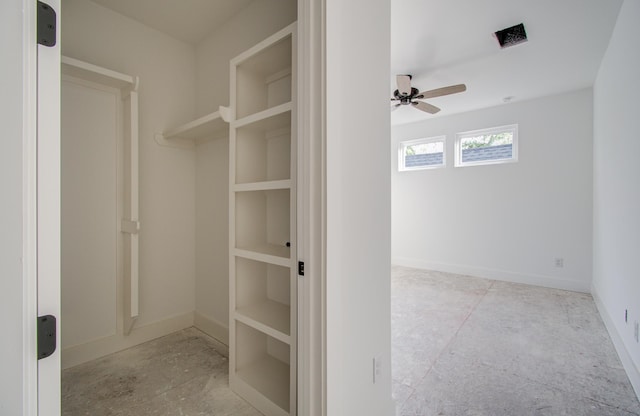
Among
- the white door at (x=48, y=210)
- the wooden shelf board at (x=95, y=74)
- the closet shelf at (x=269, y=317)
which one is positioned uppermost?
the wooden shelf board at (x=95, y=74)

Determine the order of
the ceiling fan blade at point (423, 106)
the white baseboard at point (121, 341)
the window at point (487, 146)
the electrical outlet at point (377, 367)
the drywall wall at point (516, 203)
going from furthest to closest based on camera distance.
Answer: the window at point (487, 146)
the drywall wall at point (516, 203)
the ceiling fan blade at point (423, 106)
the white baseboard at point (121, 341)
the electrical outlet at point (377, 367)

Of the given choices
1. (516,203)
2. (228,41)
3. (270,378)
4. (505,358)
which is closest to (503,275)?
(516,203)

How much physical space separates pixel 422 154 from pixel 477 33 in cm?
294

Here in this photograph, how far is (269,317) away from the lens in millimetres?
1604

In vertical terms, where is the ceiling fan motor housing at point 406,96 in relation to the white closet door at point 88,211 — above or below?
above

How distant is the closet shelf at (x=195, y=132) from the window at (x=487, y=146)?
161 inches

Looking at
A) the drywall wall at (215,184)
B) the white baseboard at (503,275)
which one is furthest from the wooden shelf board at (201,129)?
the white baseboard at (503,275)

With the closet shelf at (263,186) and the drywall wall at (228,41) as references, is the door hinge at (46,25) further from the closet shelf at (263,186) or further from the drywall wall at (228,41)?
the drywall wall at (228,41)

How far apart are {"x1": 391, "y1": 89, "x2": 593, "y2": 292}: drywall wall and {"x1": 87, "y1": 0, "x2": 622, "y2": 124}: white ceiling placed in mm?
626

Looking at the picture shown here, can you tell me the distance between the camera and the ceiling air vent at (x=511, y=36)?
7.63 ft

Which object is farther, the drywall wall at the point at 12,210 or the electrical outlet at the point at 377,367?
the electrical outlet at the point at 377,367

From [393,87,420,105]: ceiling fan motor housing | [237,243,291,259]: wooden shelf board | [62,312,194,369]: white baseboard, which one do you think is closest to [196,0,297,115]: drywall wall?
[237,243,291,259]: wooden shelf board

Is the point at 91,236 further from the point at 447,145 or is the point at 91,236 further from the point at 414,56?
the point at 447,145

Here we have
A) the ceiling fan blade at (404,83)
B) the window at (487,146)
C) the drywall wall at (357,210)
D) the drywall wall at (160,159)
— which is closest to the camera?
the drywall wall at (357,210)
